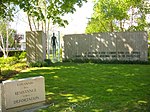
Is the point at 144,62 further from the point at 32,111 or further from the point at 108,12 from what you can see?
the point at 32,111

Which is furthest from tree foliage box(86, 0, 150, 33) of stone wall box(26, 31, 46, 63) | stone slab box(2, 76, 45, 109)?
stone slab box(2, 76, 45, 109)

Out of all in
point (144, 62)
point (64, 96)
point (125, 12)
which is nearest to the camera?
point (64, 96)

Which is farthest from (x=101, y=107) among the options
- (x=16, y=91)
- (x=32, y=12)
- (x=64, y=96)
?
(x=32, y=12)

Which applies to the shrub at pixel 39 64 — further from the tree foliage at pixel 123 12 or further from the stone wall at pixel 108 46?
the tree foliage at pixel 123 12

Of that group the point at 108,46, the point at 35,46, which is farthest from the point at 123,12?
the point at 35,46

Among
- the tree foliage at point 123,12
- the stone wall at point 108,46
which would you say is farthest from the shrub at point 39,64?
the tree foliage at point 123,12

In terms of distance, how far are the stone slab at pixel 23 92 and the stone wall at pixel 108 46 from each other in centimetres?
1255

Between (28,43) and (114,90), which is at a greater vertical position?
(28,43)

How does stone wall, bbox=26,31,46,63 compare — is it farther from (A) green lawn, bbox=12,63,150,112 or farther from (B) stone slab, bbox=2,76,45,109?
(B) stone slab, bbox=2,76,45,109

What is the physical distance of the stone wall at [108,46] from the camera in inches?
721

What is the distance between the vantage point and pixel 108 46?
19422 mm

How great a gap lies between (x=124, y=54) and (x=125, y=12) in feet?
26.2

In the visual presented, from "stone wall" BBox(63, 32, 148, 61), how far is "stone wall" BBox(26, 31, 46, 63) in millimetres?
4091

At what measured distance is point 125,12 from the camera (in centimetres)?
2538
